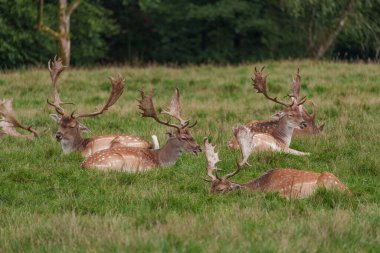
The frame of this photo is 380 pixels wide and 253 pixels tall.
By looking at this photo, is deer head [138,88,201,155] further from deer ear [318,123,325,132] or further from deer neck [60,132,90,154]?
deer ear [318,123,325,132]

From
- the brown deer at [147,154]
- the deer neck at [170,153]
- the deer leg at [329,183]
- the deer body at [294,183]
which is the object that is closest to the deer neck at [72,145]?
the brown deer at [147,154]

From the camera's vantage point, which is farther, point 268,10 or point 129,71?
point 268,10

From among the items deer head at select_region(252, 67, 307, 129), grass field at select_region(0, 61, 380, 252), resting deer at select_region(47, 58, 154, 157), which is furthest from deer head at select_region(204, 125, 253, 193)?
deer head at select_region(252, 67, 307, 129)

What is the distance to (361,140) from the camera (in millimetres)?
10680

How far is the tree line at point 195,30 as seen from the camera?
3089cm

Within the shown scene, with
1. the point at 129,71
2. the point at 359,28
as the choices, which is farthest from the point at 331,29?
the point at 129,71

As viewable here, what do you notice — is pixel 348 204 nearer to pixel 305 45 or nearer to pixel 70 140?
pixel 70 140

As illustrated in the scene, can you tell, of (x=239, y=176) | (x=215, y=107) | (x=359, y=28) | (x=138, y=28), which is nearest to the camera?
(x=239, y=176)

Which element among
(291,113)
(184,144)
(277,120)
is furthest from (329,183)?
(291,113)

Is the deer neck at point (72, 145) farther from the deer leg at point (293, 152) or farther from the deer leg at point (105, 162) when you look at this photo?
the deer leg at point (293, 152)

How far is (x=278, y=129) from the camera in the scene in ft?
35.1

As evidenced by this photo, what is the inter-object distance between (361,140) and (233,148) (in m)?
1.84

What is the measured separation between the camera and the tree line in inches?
1216

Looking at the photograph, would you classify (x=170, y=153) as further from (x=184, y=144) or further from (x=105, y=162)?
(x=105, y=162)
